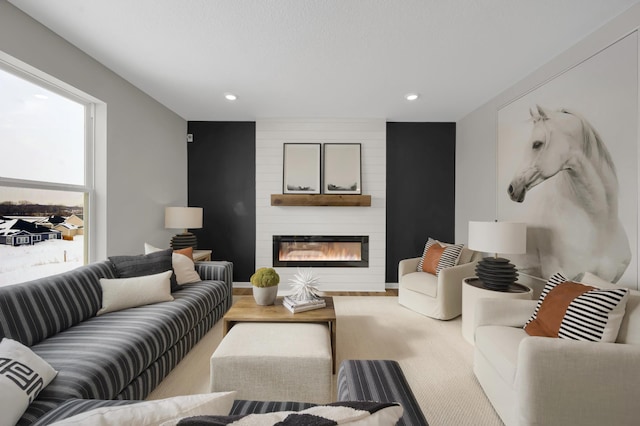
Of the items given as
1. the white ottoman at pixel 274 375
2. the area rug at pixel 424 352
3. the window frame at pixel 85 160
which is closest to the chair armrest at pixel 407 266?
the area rug at pixel 424 352

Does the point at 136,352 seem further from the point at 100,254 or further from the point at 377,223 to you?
the point at 377,223

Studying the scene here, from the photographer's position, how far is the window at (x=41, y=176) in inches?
80.4

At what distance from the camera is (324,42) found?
2.30 m

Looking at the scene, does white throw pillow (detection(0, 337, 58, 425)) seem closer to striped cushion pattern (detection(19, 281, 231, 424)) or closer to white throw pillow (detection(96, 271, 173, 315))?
striped cushion pattern (detection(19, 281, 231, 424))

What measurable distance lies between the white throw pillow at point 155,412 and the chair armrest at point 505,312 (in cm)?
196

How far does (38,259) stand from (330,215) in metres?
3.17

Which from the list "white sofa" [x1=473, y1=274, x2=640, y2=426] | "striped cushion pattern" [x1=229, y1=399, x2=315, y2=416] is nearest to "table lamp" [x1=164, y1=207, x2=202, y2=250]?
"striped cushion pattern" [x1=229, y1=399, x2=315, y2=416]

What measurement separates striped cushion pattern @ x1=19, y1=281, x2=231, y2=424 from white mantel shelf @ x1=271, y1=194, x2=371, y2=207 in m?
1.95

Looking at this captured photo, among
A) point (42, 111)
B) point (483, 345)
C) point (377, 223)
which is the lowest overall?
point (483, 345)

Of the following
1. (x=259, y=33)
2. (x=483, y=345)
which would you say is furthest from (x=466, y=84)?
(x=483, y=345)

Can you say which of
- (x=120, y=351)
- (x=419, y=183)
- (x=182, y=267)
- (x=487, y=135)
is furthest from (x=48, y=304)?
(x=487, y=135)

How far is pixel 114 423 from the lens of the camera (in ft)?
1.97

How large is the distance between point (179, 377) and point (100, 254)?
1557 mm

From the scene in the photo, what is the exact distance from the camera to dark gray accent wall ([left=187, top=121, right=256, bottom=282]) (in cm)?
438
